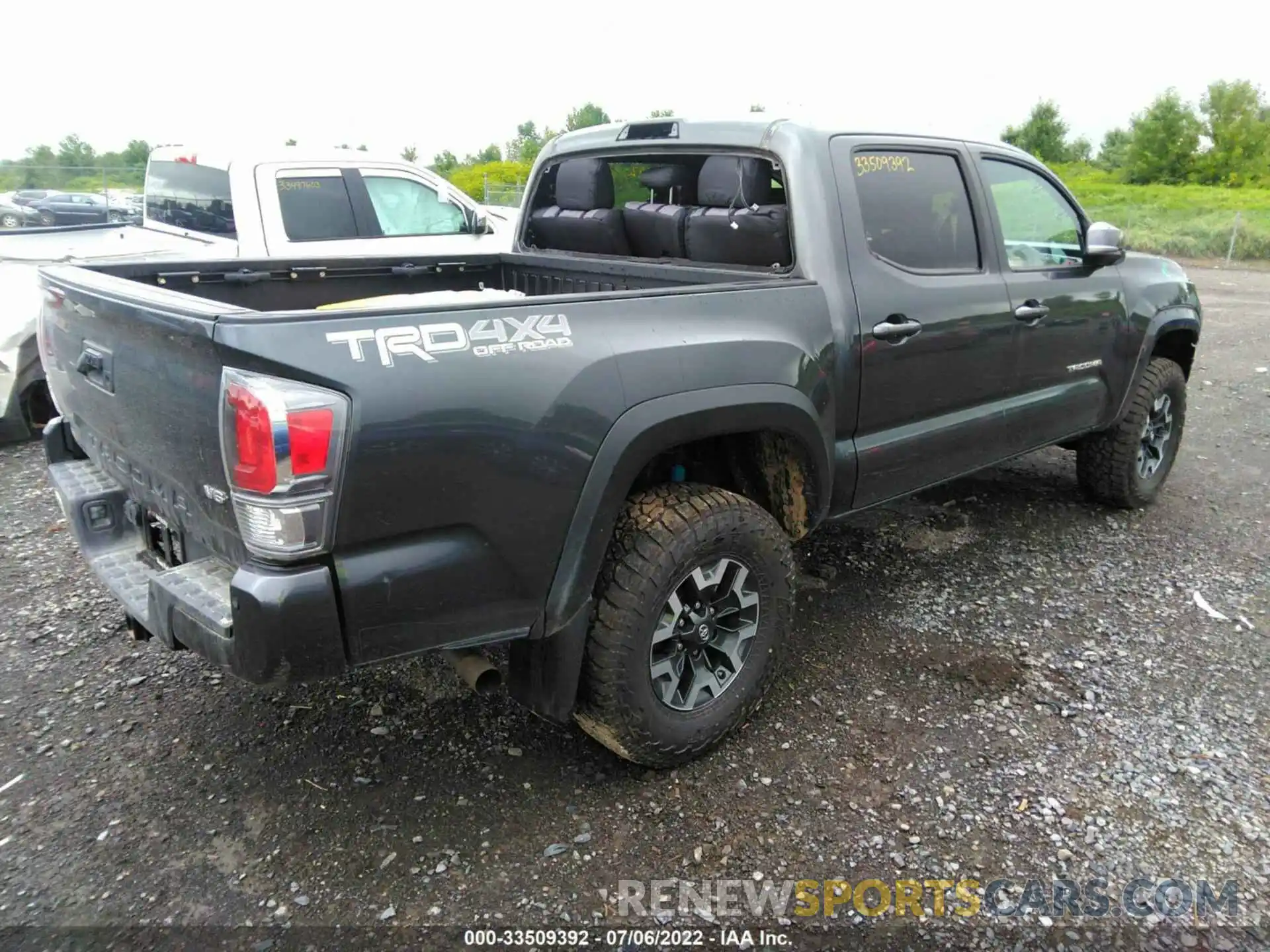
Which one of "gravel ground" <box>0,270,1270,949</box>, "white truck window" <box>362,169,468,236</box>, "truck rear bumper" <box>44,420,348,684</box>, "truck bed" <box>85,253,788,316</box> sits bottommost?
"gravel ground" <box>0,270,1270,949</box>

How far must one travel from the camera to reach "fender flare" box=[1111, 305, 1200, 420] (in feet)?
15.0

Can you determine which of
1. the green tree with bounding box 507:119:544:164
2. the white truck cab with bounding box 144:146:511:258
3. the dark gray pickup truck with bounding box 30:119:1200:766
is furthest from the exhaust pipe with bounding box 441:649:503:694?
the green tree with bounding box 507:119:544:164

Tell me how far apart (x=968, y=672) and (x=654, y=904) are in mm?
1631

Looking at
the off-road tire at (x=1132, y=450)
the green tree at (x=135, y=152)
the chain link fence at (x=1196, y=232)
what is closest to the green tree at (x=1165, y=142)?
the chain link fence at (x=1196, y=232)

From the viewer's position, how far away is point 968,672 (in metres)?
3.38

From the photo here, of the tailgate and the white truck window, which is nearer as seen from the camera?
the tailgate

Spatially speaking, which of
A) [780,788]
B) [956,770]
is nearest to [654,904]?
[780,788]

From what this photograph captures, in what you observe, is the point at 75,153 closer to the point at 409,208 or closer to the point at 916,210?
the point at 409,208

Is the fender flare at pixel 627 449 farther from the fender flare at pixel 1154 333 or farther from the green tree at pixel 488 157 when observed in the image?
the green tree at pixel 488 157

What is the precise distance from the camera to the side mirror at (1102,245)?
4.07 m

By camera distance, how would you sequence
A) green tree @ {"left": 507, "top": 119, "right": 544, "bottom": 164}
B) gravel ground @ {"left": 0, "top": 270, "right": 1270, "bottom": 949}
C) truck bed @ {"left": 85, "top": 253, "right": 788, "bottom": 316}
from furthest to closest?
1. green tree @ {"left": 507, "top": 119, "right": 544, "bottom": 164}
2. truck bed @ {"left": 85, "top": 253, "right": 788, "bottom": 316}
3. gravel ground @ {"left": 0, "top": 270, "right": 1270, "bottom": 949}

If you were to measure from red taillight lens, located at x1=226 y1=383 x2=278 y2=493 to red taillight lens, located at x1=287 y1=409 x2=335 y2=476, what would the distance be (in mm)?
43

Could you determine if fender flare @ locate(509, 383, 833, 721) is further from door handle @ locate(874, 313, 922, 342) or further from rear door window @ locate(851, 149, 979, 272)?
rear door window @ locate(851, 149, 979, 272)

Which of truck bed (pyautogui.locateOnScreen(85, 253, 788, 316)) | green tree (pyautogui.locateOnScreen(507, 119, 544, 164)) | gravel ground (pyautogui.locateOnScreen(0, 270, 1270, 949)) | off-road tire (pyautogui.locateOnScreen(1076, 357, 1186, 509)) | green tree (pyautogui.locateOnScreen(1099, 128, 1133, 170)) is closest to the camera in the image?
gravel ground (pyautogui.locateOnScreen(0, 270, 1270, 949))
